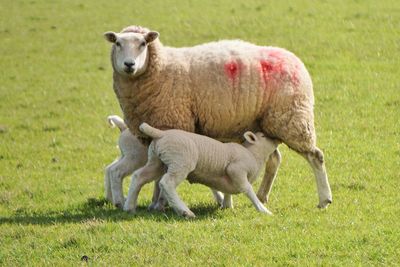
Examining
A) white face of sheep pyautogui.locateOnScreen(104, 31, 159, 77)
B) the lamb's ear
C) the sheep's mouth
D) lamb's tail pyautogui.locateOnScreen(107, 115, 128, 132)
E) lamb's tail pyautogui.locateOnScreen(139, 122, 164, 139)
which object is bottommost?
lamb's tail pyautogui.locateOnScreen(107, 115, 128, 132)

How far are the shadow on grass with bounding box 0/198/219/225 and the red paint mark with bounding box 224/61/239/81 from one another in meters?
1.49

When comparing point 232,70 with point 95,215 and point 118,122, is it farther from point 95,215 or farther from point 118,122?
point 95,215

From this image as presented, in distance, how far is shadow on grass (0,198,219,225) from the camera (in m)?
10.2

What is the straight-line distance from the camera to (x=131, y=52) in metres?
10.6

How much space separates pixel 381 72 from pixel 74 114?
603cm

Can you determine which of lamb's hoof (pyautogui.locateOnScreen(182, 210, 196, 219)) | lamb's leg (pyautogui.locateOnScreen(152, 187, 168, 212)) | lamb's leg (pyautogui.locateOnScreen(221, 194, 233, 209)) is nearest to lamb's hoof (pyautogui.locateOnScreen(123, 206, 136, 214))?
lamb's leg (pyautogui.locateOnScreen(152, 187, 168, 212))

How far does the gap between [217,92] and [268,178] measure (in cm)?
128

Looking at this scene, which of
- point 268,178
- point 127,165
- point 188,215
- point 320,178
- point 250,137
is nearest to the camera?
point 188,215

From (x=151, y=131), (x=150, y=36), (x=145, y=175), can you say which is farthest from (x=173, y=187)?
(x=150, y=36)

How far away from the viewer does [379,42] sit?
2136cm

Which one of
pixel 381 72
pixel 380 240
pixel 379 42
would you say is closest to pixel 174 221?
pixel 380 240

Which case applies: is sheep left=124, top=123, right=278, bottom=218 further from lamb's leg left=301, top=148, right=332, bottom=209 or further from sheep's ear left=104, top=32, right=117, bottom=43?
sheep's ear left=104, top=32, right=117, bottom=43

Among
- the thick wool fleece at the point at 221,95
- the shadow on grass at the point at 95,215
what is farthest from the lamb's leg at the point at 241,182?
the thick wool fleece at the point at 221,95

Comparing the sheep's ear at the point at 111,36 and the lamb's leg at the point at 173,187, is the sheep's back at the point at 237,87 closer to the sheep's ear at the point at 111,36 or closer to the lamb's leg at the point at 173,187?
the sheep's ear at the point at 111,36
